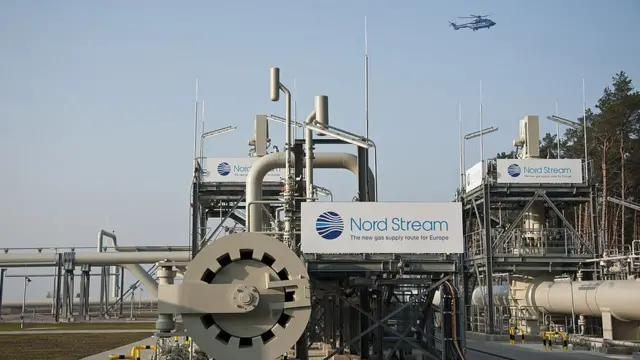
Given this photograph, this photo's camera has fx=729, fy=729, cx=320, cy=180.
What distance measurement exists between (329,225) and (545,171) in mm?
27520

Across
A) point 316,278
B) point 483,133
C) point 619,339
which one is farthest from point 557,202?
point 316,278

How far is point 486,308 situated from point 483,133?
1199 cm

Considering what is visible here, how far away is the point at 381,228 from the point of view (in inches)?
649

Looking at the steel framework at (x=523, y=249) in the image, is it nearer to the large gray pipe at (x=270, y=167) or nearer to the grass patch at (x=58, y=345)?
the grass patch at (x=58, y=345)

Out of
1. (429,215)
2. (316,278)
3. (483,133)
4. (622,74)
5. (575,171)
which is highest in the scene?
(622,74)

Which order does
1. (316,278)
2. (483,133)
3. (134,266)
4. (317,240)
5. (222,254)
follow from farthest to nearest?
(134,266) → (483,133) → (316,278) → (317,240) → (222,254)

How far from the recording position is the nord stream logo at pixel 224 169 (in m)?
42.1

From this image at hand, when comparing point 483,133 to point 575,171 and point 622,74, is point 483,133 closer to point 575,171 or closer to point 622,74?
point 575,171

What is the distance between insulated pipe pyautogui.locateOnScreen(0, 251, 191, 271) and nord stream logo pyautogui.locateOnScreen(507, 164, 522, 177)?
2537cm

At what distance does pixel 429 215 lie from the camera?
652 inches

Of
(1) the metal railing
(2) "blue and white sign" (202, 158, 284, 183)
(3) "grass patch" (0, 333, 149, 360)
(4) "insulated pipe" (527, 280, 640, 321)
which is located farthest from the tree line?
(3) "grass patch" (0, 333, 149, 360)

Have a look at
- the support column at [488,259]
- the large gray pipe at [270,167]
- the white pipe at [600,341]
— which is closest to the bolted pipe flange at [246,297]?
the large gray pipe at [270,167]

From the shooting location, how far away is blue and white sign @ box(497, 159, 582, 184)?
40.7m

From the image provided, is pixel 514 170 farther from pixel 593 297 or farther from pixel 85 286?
pixel 85 286
